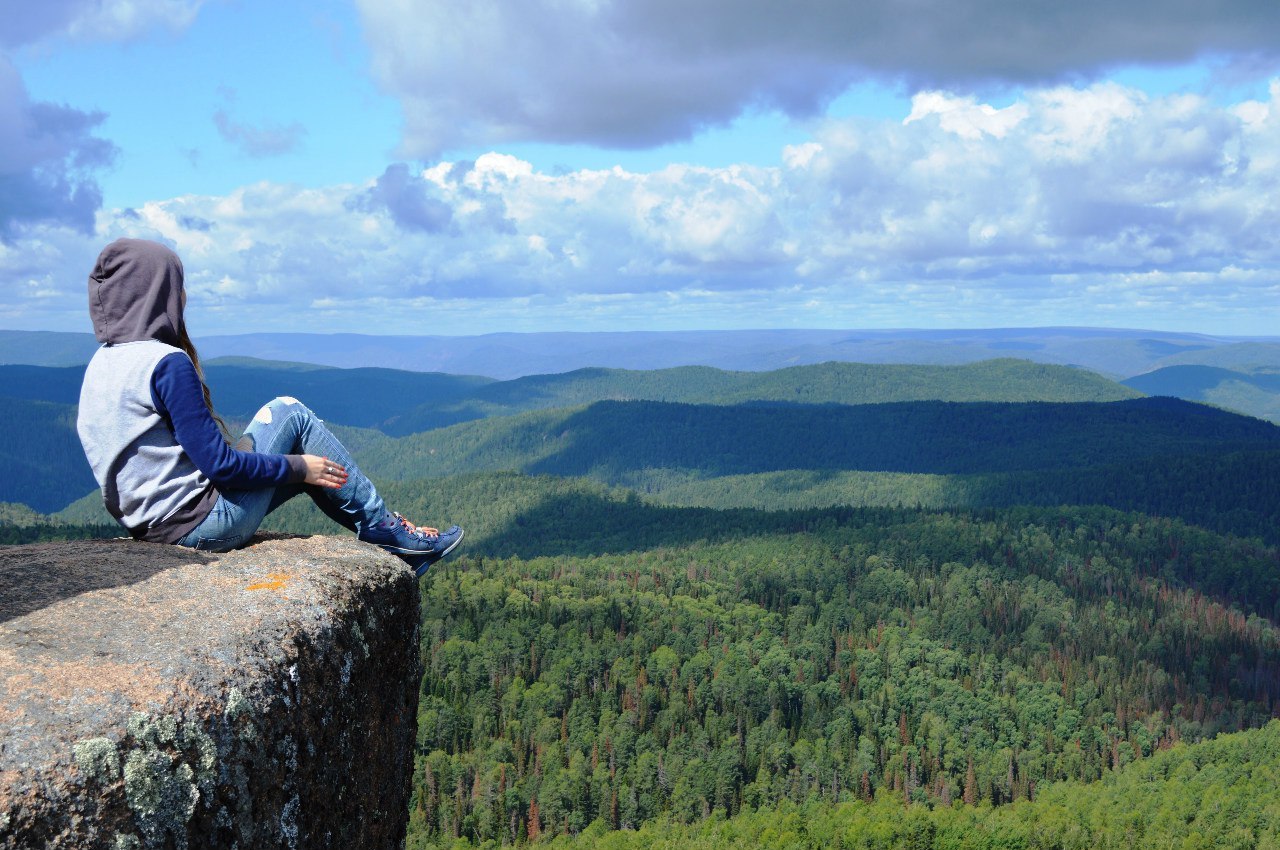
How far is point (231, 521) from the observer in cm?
1311

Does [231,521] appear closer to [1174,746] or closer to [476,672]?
[476,672]

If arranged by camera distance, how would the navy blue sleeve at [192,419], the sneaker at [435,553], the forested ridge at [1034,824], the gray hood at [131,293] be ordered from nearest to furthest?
the navy blue sleeve at [192,419], the gray hood at [131,293], the sneaker at [435,553], the forested ridge at [1034,824]

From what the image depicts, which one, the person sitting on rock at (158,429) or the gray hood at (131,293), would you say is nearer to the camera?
the person sitting on rock at (158,429)

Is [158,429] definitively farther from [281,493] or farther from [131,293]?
[281,493]

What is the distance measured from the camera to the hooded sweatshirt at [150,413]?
1228 cm

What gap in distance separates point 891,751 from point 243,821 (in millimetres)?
176622

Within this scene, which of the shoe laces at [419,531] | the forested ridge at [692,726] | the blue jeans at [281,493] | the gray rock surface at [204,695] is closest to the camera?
the gray rock surface at [204,695]

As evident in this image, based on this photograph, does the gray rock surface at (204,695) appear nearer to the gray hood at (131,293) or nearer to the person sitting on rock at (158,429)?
the person sitting on rock at (158,429)

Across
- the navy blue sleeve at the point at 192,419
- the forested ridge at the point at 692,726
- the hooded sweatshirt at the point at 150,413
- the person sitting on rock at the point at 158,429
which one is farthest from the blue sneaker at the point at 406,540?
the forested ridge at the point at 692,726

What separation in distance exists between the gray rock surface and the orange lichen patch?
0.02 m

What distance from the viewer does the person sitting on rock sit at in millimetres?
12297

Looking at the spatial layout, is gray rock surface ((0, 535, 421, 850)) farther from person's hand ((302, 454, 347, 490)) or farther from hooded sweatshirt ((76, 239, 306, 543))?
person's hand ((302, 454, 347, 490))

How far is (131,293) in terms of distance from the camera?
12602 millimetres

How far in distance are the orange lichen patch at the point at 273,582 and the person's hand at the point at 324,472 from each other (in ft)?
7.57
